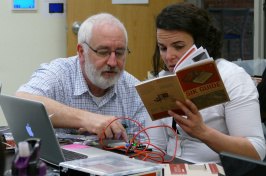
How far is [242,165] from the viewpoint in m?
0.78

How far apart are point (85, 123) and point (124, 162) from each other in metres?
0.58

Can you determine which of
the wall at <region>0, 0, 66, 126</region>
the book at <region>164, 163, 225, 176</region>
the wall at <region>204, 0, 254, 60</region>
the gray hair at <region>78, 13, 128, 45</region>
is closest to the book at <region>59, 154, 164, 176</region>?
the book at <region>164, 163, 225, 176</region>

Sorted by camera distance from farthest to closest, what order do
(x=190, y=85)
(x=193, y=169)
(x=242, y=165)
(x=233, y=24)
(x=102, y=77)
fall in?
(x=233, y=24), (x=102, y=77), (x=190, y=85), (x=193, y=169), (x=242, y=165)

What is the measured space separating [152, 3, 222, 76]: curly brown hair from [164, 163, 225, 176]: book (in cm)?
68

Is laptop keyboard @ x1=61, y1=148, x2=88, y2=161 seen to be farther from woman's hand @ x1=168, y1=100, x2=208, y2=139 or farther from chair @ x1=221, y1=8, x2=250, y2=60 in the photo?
chair @ x1=221, y1=8, x2=250, y2=60

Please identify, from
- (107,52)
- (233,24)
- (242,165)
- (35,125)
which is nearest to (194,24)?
(107,52)

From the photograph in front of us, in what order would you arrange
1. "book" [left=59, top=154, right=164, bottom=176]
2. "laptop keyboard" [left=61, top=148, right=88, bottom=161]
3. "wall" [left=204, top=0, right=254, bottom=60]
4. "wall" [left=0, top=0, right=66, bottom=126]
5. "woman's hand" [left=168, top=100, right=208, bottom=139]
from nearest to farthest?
1. "book" [left=59, top=154, right=164, bottom=176]
2. "laptop keyboard" [left=61, top=148, right=88, bottom=161]
3. "woman's hand" [left=168, top=100, right=208, bottom=139]
4. "wall" [left=0, top=0, right=66, bottom=126]
5. "wall" [left=204, top=0, right=254, bottom=60]

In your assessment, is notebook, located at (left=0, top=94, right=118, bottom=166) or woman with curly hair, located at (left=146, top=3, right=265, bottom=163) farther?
woman with curly hair, located at (left=146, top=3, right=265, bottom=163)

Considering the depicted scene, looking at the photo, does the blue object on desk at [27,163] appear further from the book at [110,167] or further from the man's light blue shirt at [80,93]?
the man's light blue shirt at [80,93]

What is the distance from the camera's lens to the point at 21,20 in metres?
3.59

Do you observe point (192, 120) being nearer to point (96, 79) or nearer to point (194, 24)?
point (194, 24)

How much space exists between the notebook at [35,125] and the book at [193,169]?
0.26 m

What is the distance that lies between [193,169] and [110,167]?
1.02 ft

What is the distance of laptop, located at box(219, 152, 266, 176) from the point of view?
0.76 m
